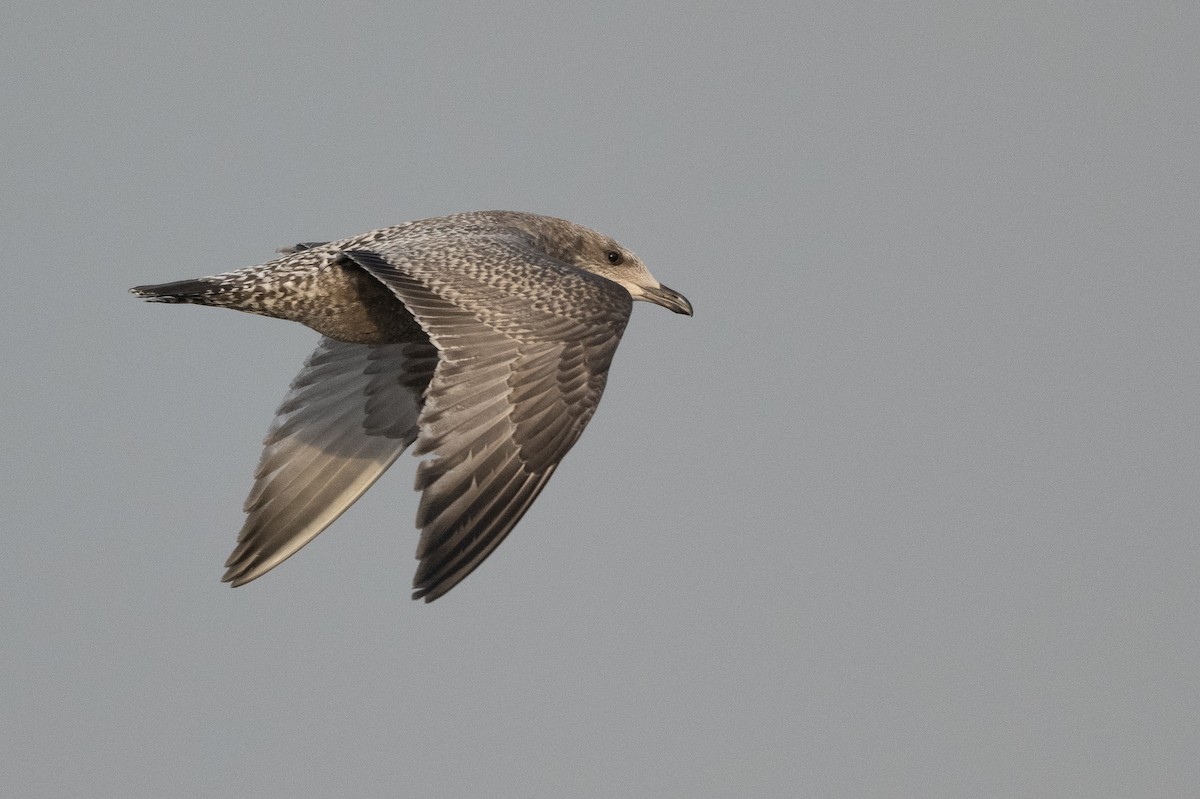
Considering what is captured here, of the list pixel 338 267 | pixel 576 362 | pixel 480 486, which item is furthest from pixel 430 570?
pixel 338 267

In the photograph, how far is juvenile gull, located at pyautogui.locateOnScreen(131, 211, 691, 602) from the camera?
13141 millimetres

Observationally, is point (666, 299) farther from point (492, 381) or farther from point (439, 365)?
point (439, 365)

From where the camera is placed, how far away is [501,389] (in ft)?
44.4

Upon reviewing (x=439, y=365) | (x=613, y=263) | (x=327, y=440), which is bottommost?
(x=327, y=440)

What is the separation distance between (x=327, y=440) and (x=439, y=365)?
14.5ft

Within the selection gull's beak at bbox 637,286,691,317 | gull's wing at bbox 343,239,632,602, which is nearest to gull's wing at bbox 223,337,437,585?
gull's beak at bbox 637,286,691,317

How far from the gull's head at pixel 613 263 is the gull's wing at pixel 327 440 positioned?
182 centimetres

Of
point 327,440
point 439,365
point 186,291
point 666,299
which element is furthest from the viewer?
point 666,299

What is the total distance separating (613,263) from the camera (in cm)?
1822

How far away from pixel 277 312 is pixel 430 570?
4106 mm

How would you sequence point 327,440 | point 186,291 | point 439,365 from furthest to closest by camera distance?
1. point 327,440
2. point 186,291
3. point 439,365

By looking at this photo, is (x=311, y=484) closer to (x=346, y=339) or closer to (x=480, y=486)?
(x=346, y=339)

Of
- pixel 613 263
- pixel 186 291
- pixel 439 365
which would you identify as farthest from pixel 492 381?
pixel 613 263

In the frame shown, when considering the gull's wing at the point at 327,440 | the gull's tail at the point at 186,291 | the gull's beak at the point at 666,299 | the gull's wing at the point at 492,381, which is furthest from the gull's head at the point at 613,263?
the gull's tail at the point at 186,291
